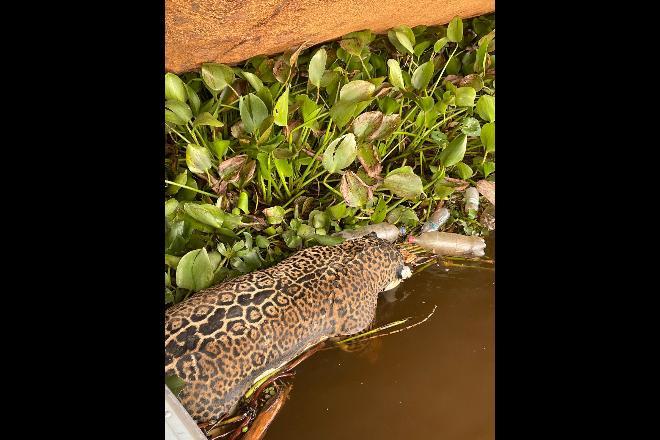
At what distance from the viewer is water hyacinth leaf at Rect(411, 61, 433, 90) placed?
2.50 metres

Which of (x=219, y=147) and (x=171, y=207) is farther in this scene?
(x=219, y=147)

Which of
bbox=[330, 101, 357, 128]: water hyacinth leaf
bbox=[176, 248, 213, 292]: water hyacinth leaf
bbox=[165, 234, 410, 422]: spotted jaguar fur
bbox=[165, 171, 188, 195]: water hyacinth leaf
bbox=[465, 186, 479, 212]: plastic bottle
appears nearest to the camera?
bbox=[165, 234, 410, 422]: spotted jaguar fur

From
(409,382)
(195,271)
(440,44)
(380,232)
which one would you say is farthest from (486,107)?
(195,271)

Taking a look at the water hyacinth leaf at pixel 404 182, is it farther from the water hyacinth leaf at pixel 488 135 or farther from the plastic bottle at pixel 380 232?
the water hyacinth leaf at pixel 488 135

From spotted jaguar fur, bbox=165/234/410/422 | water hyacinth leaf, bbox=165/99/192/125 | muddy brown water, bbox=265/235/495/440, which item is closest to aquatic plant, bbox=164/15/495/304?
water hyacinth leaf, bbox=165/99/192/125

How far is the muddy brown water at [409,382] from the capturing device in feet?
6.06

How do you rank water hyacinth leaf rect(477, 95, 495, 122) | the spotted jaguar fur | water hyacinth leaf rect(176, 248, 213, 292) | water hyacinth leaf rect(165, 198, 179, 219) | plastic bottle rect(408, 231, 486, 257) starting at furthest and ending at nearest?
plastic bottle rect(408, 231, 486, 257) → water hyacinth leaf rect(477, 95, 495, 122) → water hyacinth leaf rect(165, 198, 179, 219) → water hyacinth leaf rect(176, 248, 213, 292) → the spotted jaguar fur

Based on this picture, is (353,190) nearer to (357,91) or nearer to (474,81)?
(357,91)

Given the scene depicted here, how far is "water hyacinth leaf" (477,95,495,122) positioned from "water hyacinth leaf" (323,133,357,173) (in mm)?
792

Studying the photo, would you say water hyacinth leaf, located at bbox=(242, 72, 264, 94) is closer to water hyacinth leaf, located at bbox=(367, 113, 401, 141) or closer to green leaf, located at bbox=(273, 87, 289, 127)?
green leaf, located at bbox=(273, 87, 289, 127)

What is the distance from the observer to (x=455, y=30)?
2693mm

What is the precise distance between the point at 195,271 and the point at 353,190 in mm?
766
